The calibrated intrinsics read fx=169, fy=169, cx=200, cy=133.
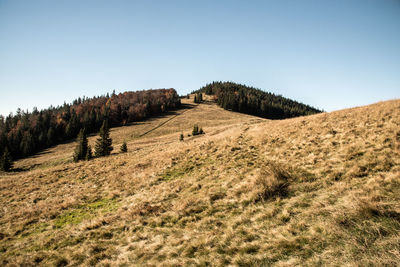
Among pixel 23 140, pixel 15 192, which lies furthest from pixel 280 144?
pixel 23 140

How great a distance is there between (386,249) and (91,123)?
11629 cm

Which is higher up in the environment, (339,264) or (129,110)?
(129,110)

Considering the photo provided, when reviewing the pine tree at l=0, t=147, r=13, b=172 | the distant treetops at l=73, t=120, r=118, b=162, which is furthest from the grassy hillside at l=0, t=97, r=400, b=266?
the pine tree at l=0, t=147, r=13, b=172

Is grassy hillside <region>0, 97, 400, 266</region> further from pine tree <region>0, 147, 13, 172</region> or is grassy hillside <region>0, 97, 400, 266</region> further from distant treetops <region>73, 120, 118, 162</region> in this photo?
pine tree <region>0, 147, 13, 172</region>

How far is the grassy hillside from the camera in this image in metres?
4.58

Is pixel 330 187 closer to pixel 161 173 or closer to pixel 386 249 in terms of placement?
pixel 386 249

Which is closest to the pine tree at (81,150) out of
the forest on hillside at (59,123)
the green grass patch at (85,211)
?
the green grass patch at (85,211)

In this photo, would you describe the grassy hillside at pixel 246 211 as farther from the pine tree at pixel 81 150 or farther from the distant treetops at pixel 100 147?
the pine tree at pixel 81 150

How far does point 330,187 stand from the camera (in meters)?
7.09

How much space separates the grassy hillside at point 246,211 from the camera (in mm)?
4578

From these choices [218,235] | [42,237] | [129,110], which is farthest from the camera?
[129,110]

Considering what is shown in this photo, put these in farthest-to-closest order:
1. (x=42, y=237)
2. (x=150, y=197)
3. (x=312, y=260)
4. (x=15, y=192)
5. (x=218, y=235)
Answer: (x=15, y=192)
(x=150, y=197)
(x=42, y=237)
(x=218, y=235)
(x=312, y=260)

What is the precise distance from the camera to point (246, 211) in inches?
279

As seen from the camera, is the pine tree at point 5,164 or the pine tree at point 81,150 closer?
the pine tree at point 81,150
